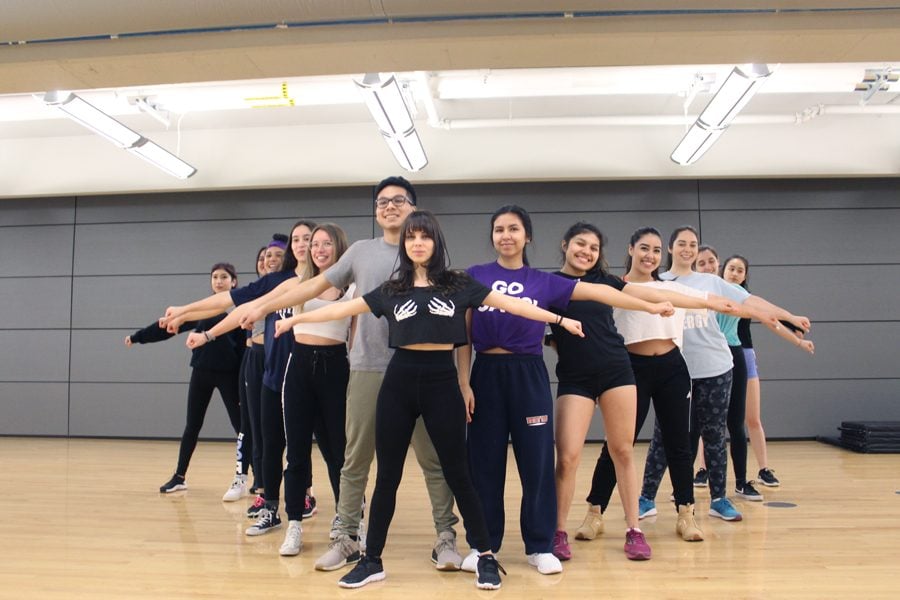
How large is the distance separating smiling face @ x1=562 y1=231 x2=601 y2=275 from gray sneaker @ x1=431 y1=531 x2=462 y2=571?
1.34 meters

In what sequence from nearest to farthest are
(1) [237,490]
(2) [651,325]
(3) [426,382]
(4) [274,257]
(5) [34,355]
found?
(3) [426,382], (2) [651,325], (4) [274,257], (1) [237,490], (5) [34,355]

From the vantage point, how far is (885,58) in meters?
2.78

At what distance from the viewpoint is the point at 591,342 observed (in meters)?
2.80

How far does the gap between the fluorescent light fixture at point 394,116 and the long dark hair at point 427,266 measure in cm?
197

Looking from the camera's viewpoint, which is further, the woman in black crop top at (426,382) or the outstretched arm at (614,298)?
the outstretched arm at (614,298)

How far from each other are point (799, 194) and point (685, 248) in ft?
14.0

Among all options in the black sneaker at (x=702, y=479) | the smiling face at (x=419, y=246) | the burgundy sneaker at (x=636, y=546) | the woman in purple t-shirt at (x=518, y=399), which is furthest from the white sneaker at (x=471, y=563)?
the black sneaker at (x=702, y=479)

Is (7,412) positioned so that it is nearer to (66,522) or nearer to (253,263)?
(253,263)

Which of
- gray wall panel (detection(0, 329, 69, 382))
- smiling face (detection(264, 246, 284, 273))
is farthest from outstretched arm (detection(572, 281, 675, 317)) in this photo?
gray wall panel (detection(0, 329, 69, 382))

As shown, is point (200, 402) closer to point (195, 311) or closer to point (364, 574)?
point (195, 311)

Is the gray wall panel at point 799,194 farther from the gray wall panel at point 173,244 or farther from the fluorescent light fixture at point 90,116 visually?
the fluorescent light fixture at point 90,116

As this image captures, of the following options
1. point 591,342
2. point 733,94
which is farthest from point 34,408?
point 733,94

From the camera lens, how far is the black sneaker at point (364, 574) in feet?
7.93

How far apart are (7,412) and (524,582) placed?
291 inches
